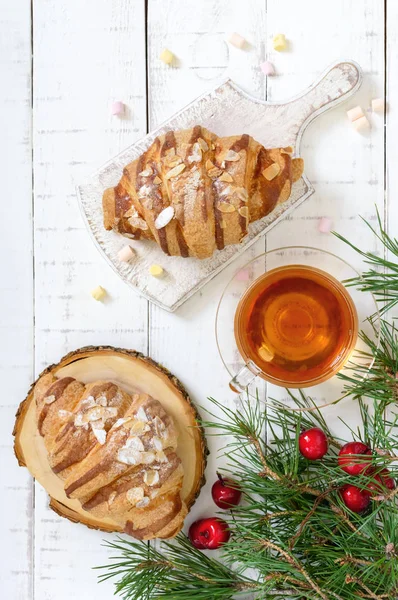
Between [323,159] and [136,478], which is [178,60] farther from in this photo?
[136,478]

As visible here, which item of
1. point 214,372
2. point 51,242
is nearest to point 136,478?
point 214,372

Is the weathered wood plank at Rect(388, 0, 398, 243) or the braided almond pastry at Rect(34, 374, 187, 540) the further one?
the weathered wood plank at Rect(388, 0, 398, 243)

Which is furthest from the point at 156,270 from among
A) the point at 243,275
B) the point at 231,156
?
the point at 231,156

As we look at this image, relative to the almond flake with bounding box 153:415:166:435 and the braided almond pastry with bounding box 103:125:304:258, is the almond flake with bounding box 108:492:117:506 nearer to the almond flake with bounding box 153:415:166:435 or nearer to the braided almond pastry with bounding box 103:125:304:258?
the almond flake with bounding box 153:415:166:435

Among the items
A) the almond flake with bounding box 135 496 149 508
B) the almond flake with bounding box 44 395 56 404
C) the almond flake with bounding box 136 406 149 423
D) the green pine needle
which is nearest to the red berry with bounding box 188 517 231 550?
the green pine needle

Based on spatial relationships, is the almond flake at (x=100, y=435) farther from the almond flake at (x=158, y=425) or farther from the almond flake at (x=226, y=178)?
the almond flake at (x=226, y=178)

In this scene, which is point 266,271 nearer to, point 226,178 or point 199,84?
point 226,178

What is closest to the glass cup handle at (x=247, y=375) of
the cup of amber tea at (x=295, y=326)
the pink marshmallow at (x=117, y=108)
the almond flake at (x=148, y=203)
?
the cup of amber tea at (x=295, y=326)
